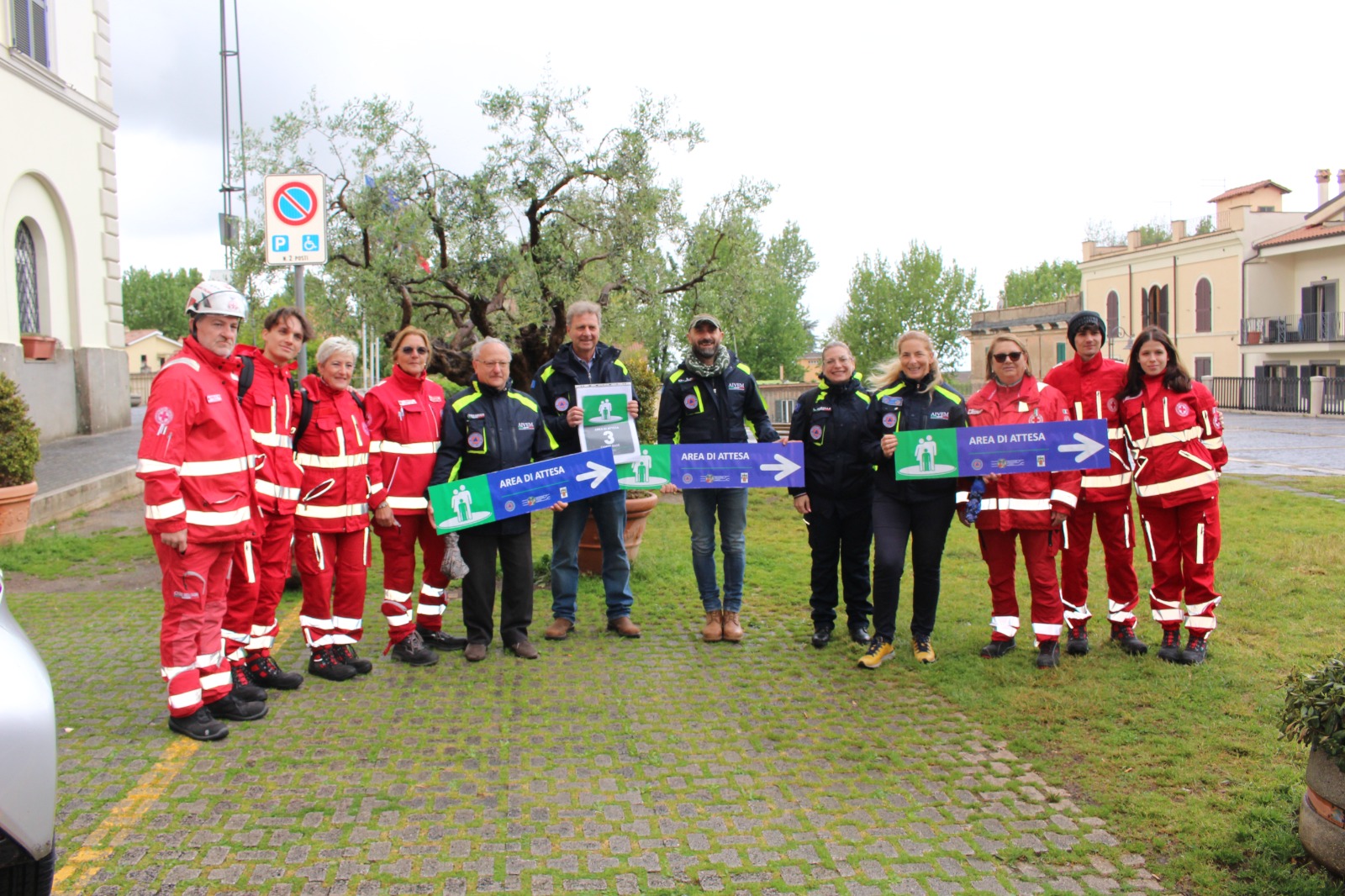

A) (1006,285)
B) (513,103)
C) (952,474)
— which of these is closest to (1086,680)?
(952,474)

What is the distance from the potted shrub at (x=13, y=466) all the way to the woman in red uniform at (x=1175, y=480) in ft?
34.3

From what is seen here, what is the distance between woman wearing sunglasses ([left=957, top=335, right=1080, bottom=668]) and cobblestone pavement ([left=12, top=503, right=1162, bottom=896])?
887 millimetres

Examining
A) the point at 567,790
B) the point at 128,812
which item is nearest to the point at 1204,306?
the point at 567,790

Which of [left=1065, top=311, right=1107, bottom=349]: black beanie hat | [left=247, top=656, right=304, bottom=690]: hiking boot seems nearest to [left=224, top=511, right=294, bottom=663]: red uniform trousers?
[left=247, top=656, right=304, bottom=690]: hiking boot

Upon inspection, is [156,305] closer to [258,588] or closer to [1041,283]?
[1041,283]

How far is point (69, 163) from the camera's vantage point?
19.0m

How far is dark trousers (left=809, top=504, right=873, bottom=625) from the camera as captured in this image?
21.9 ft

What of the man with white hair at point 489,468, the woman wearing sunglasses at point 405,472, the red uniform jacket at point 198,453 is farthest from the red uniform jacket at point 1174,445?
the red uniform jacket at point 198,453

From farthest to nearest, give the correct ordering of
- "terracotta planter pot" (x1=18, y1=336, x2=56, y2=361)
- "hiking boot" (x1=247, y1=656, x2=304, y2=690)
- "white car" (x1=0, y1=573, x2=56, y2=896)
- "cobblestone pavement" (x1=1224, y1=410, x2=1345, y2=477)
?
"terracotta planter pot" (x1=18, y1=336, x2=56, y2=361) < "cobblestone pavement" (x1=1224, y1=410, x2=1345, y2=477) < "hiking boot" (x1=247, y1=656, x2=304, y2=690) < "white car" (x1=0, y1=573, x2=56, y2=896)

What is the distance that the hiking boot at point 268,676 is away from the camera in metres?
5.73

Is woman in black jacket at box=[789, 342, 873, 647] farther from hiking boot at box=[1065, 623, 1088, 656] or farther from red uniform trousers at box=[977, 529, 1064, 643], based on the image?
hiking boot at box=[1065, 623, 1088, 656]

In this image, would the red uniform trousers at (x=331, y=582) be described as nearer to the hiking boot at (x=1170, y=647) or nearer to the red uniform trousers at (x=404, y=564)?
the red uniform trousers at (x=404, y=564)

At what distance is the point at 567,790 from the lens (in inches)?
170

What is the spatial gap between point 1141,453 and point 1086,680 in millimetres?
1561
